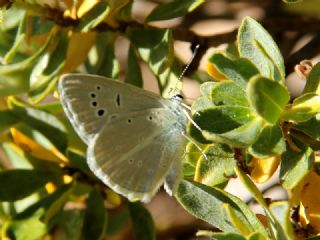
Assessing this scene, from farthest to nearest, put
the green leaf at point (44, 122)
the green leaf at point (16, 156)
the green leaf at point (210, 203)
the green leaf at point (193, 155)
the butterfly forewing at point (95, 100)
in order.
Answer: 1. the green leaf at point (16, 156)
2. the green leaf at point (44, 122)
3. the butterfly forewing at point (95, 100)
4. the green leaf at point (193, 155)
5. the green leaf at point (210, 203)

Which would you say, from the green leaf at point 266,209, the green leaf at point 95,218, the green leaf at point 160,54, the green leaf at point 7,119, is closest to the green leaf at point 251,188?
the green leaf at point 266,209

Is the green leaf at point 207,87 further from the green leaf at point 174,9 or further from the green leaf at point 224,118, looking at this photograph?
the green leaf at point 174,9

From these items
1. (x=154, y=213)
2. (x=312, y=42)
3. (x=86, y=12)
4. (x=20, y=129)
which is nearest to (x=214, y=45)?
(x=312, y=42)

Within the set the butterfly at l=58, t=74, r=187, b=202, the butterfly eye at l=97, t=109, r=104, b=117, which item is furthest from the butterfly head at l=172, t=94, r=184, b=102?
the butterfly eye at l=97, t=109, r=104, b=117

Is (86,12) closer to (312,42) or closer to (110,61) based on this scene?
(110,61)

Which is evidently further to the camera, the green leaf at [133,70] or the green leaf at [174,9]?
the green leaf at [133,70]

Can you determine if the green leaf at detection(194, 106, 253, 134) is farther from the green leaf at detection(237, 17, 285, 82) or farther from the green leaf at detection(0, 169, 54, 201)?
the green leaf at detection(0, 169, 54, 201)
